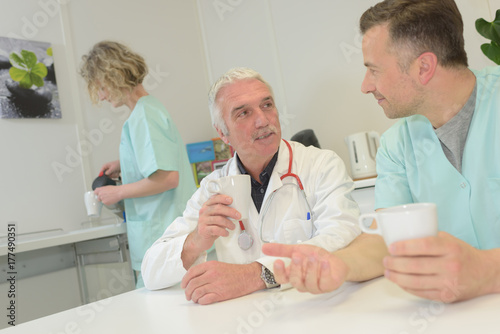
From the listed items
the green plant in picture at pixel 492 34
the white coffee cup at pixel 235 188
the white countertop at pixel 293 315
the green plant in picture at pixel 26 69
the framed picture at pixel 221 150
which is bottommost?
the white countertop at pixel 293 315

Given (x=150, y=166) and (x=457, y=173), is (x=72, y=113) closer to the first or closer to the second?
(x=150, y=166)

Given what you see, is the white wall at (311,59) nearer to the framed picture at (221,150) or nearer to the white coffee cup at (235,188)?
the framed picture at (221,150)

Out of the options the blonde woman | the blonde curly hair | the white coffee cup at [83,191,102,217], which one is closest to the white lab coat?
the blonde woman

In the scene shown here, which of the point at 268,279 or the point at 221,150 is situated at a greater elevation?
the point at 221,150

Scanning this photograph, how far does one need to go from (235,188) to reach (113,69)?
138 centimetres

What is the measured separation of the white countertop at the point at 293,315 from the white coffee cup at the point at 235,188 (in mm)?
212

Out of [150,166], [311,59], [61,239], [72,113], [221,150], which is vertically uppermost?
[311,59]

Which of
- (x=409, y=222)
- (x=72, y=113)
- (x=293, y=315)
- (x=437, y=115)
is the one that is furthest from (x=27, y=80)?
(x=409, y=222)

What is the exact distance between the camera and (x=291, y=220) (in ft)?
4.04

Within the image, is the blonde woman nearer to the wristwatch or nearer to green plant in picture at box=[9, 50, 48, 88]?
green plant in picture at box=[9, 50, 48, 88]

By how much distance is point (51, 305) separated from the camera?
2564mm

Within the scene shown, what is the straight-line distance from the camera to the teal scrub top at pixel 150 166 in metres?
2.15

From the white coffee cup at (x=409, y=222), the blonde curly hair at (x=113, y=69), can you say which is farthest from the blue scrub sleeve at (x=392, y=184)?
the blonde curly hair at (x=113, y=69)

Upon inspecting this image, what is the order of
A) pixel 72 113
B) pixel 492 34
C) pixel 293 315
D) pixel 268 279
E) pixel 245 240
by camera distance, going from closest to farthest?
pixel 293 315 → pixel 268 279 → pixel 245 240 → pixel 492 34 → pixel 72 113
